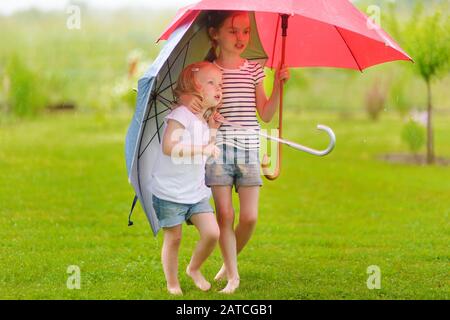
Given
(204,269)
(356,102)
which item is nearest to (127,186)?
(204,269)

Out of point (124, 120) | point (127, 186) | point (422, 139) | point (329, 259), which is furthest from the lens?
point (124, 120)

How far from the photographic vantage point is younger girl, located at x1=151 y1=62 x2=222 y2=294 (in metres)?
5.06

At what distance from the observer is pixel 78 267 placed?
A: 20.5 ft

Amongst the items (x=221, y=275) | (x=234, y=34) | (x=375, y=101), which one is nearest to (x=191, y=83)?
(x=234, y=34)

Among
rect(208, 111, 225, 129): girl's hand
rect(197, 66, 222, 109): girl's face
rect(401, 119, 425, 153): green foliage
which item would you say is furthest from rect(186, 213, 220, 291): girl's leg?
rect(401, 119, 425, 153): green foliage

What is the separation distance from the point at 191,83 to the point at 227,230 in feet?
2.90

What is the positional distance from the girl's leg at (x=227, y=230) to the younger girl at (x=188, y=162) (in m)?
0.11

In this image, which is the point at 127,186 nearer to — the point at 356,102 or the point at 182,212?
the point at 182,212

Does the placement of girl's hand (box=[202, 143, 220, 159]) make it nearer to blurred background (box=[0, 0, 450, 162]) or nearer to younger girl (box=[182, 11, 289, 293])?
younger girl (box=[182, 11, 289, 293])

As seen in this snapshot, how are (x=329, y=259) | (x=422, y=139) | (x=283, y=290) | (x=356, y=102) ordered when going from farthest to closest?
(x=356, y=102), (x=422, y=139), (x=329, y=259), (x=283, y=290)

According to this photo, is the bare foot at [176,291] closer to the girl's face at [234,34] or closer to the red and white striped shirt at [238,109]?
the red and white striped shirt at [238,109]

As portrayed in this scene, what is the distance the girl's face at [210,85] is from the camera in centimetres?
512

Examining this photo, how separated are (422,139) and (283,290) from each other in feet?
27.8

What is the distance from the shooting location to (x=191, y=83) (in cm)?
516
